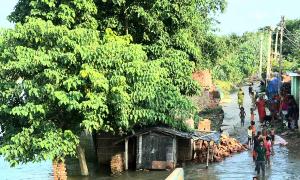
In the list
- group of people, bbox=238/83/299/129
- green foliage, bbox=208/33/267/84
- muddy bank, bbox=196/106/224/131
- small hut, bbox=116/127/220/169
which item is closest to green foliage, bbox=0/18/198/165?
small hut, bbox=116/127/220/169

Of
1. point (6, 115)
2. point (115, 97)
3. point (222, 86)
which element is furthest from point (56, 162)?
point (222, 86)

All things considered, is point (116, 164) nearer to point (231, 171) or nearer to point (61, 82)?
point (231, 171)

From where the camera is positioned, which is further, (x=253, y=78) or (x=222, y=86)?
(x=253, y=78)

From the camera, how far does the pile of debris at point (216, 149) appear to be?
67.1 ft

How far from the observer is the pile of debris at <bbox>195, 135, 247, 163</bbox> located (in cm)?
2045

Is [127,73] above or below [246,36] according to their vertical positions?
below

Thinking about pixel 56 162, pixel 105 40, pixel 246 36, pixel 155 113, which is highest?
pixel 246 36

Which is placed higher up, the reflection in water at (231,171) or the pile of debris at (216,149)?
the pile of debris at (216,149)

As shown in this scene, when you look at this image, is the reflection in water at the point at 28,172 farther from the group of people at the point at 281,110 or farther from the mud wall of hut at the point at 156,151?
the group of people at the point at 281,110

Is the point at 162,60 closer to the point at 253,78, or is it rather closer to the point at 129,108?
the point at 129,108

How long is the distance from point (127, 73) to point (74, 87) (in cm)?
168

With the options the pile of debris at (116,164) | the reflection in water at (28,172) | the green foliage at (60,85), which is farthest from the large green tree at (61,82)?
the reflection in water at (28,172)

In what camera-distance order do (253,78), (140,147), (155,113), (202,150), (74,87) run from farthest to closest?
(253,78) < (202,150) < (140,147) < (155,113) < (74,87)

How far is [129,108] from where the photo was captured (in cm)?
1570
